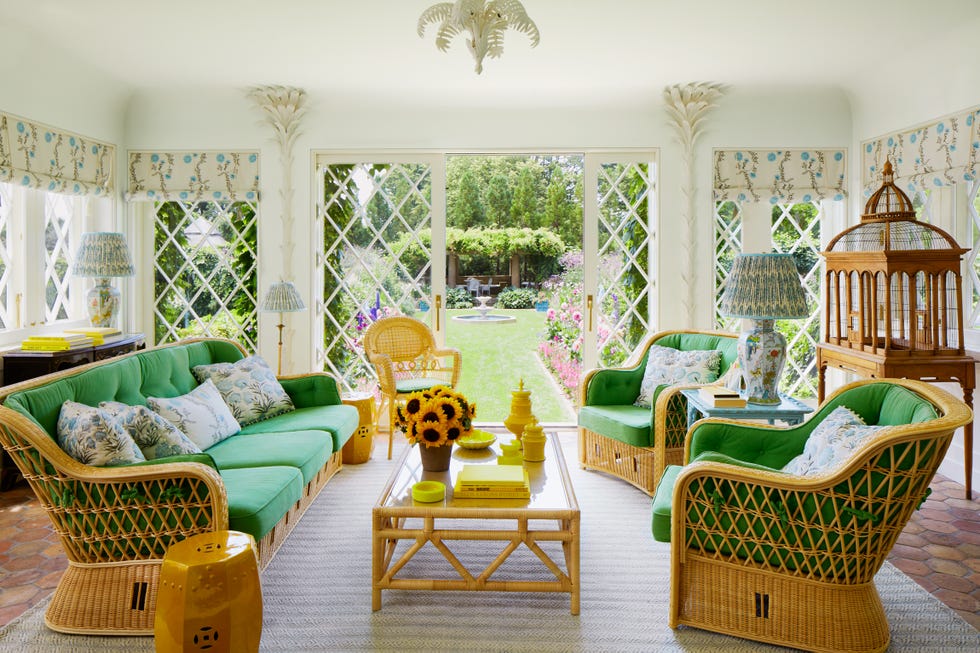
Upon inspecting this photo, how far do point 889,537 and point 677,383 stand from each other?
1.80 metres

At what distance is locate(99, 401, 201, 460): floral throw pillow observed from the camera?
96.7 inches

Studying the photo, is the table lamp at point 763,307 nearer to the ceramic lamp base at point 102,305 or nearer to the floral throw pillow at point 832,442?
the floral throw pillow at point 832,442

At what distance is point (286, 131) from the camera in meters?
4.96

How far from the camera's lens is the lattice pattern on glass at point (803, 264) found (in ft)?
16.8

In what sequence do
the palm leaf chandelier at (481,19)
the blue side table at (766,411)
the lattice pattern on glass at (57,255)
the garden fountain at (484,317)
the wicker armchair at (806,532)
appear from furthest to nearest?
the garden fountain at (484,317)
the lattice pattern on glass at (57,255)
the blue side table at (766,411)
the palm leaf chandelier at (481,19)
the wicker armchair at (806,532)

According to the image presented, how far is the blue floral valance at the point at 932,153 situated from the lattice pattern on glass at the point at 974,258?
17 centimetres

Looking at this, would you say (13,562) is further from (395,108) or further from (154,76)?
(395,108)

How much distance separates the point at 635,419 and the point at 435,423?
1372mm

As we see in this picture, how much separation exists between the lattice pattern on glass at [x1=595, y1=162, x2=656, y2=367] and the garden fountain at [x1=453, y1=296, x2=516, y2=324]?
3.05m

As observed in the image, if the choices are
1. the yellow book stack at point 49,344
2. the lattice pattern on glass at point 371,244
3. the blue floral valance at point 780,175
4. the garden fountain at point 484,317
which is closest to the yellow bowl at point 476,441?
the lattice pattern on glass at point 371,244

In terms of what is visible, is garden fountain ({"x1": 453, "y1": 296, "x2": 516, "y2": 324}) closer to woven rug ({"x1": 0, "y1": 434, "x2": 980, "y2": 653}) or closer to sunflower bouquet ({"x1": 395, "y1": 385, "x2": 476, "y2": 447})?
woven rug ({"x1": 0, "y1": 434, "x2": 980, "y2": 653})

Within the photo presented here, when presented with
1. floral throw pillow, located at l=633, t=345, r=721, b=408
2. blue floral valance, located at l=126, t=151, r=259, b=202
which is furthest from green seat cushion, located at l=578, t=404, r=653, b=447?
blue floral valance, located at l=126, t=151, r=259, b=202

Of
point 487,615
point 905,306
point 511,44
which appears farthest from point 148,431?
point 905,306

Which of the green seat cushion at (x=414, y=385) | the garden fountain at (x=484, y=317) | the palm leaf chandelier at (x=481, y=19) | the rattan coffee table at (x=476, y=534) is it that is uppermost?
the palm leaf chandelier at (x=481, y=19)
